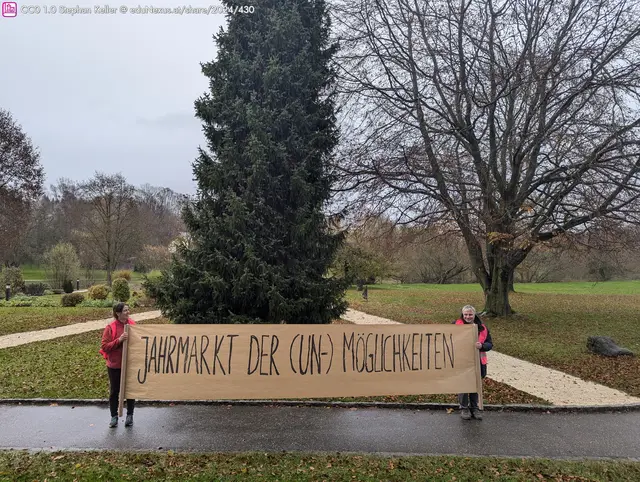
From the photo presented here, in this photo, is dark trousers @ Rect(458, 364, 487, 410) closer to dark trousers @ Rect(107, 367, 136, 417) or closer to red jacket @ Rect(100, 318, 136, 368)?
dark trousers @ Rect(107, 367, 136, 417)

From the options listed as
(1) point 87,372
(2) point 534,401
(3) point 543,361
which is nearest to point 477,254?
(3) point 543,361

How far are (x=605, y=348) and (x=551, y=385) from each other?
4412mm

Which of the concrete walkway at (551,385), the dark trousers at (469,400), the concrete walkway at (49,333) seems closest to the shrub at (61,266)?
the concrete walkway at (49,333)

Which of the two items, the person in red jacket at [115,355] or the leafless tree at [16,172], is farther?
the leafless tree at [16,172]

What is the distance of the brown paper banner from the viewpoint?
20.2 feet

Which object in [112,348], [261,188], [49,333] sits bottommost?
[49,333]

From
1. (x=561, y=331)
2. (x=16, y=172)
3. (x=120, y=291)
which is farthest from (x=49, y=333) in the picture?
(x=561, y=331)

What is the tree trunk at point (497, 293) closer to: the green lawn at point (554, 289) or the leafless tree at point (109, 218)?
the green lawn at point (554, 289)

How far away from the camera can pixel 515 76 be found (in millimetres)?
13852

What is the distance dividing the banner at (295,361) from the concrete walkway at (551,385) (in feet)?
8.17

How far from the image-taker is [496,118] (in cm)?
1692

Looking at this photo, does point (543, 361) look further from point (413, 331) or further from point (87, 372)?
point (87, 372)

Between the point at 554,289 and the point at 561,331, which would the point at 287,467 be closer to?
the point at 561,331

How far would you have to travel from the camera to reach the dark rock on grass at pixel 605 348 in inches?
465
